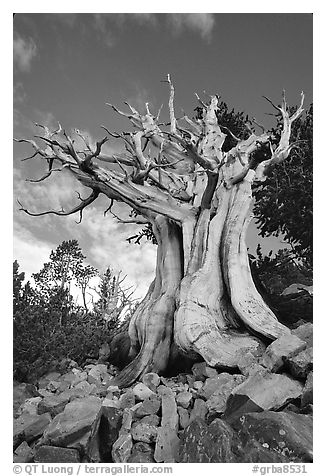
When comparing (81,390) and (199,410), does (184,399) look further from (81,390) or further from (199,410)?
(81,390)

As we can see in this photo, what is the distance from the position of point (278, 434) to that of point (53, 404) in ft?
7.68

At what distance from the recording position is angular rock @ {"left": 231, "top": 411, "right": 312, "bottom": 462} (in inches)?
103

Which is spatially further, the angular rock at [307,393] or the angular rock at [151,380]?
the angular rock at [151,380]

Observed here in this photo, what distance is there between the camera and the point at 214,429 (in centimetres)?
275

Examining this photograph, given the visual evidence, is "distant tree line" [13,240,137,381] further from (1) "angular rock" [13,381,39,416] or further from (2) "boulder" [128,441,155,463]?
(2) "boulder" [128,441,155,463]

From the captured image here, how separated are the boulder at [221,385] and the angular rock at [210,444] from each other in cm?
71

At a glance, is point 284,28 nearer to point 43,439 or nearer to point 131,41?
point 131,41

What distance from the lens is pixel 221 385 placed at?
3750 mm

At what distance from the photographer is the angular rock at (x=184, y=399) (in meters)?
3.63

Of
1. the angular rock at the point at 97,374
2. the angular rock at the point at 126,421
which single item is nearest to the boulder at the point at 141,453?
the angular rock at the point at 126,421

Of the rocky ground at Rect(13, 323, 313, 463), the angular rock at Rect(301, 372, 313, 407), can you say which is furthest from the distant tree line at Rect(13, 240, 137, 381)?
the angular rock at Rect(301, 372, 313, 407)

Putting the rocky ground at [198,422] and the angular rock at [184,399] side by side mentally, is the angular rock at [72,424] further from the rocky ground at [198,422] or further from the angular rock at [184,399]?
the angular rock at [184,399]

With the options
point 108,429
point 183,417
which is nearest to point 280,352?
point 183,417

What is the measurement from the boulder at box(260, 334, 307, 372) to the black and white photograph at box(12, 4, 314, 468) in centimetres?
1
